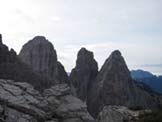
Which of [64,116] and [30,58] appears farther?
[30,58]

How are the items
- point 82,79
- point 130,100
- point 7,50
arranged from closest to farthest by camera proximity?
point 7,50 → point 130,100 → point 82,79

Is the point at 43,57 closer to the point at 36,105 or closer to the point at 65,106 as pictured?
the point at 65,106

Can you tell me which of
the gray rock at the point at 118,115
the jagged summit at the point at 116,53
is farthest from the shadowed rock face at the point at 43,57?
the gray rock at the point at 118,115

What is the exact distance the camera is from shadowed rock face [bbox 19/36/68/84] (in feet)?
378

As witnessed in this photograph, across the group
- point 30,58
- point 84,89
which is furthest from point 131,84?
point 30,58

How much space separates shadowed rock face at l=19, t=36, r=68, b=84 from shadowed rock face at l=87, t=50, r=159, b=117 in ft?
36.6

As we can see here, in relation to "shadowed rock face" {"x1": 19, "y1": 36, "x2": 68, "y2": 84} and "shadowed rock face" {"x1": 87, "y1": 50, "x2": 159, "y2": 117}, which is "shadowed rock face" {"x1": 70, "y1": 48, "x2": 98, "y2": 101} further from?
"shadowed rock face" {"x1": 19, "y1": 36, "x2": 68, "y2": 84}

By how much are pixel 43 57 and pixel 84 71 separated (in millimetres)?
15315

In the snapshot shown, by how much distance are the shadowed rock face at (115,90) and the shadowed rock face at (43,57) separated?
11142mm

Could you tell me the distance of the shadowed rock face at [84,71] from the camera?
121m

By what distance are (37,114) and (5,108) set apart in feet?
7.52

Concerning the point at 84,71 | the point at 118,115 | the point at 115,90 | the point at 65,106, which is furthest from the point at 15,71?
the point at 84,71

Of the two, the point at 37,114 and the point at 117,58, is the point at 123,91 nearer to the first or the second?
Answer: the point at 117,58

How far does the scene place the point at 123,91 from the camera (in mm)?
115000
